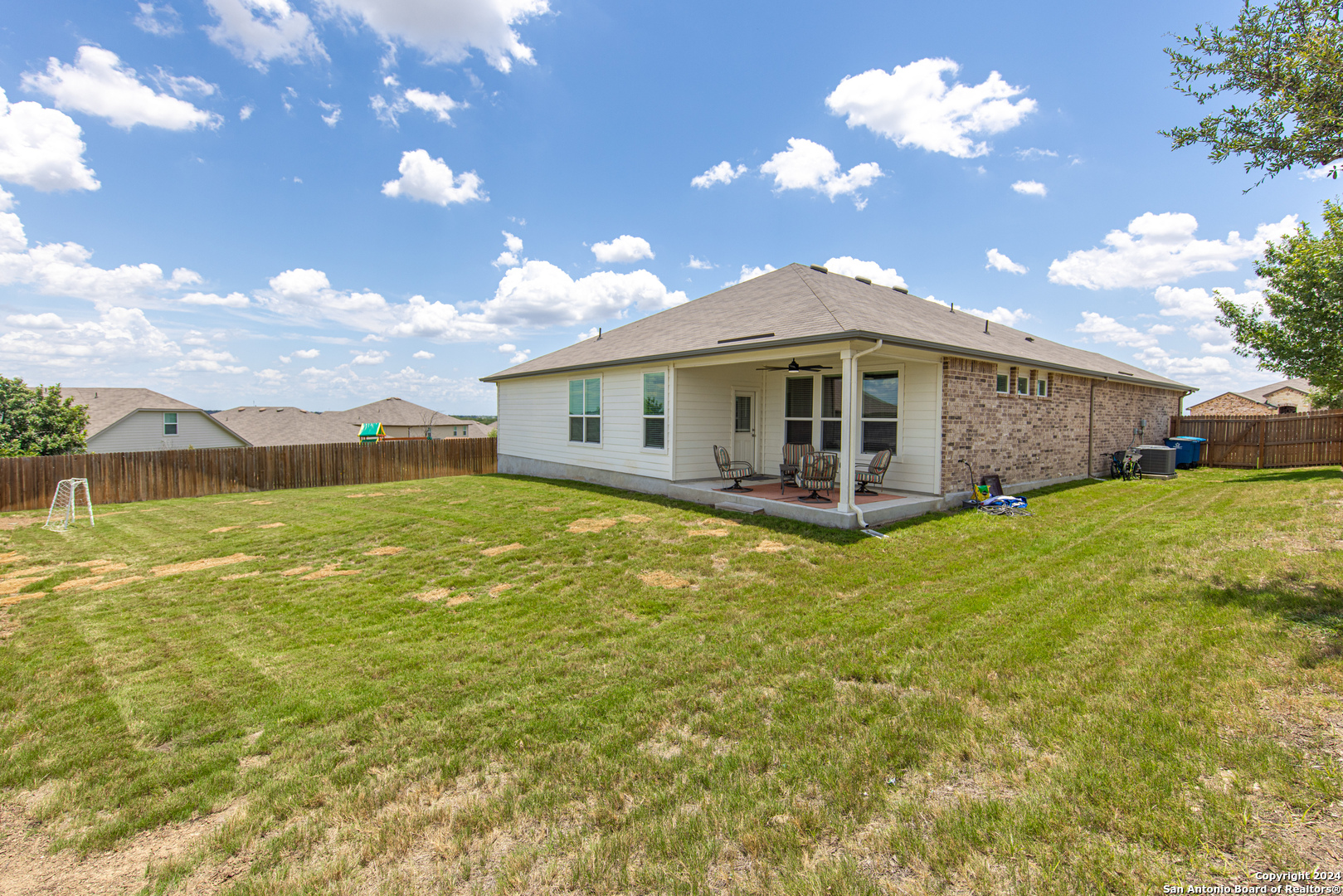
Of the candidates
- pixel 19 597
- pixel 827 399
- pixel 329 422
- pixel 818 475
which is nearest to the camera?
pixel 19 597

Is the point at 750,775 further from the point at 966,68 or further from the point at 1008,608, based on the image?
the point at 966,68

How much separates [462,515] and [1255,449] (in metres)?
23.7

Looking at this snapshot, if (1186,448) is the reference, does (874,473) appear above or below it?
below

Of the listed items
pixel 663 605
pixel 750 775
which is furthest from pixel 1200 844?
pixel 663 605

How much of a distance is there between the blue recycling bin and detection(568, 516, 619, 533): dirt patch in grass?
18927 mm

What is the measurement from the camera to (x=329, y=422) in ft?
142

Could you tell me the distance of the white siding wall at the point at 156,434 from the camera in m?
28.2

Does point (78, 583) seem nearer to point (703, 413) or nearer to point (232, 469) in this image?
point (703, 413)

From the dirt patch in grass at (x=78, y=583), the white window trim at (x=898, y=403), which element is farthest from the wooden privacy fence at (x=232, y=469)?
the white window trim at (x=898, y=403)

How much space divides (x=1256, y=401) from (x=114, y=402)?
75723 mm

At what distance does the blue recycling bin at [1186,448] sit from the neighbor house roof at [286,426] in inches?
1826

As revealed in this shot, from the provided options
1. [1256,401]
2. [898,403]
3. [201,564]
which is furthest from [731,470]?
[1256,401]

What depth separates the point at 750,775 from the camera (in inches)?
105

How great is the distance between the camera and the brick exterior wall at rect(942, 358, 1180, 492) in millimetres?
9977
